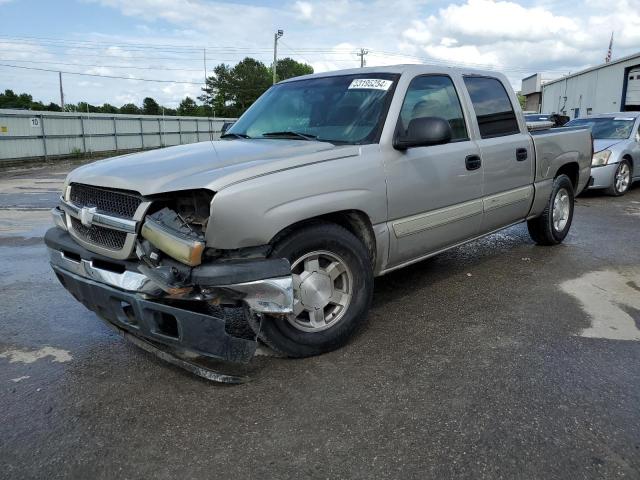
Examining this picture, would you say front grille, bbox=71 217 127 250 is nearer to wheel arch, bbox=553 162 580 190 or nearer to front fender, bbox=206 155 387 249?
front fender, bbox=206 155 387 249

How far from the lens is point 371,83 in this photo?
3.96 metres

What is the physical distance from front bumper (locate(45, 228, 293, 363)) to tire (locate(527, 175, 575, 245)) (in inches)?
161

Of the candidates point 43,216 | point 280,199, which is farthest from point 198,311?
point 43,216

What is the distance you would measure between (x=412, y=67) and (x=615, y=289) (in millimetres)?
2702

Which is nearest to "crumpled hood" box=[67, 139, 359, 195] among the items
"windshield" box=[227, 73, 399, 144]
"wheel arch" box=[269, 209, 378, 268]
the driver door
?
"windshield" box=[227, 73, 399, 144]

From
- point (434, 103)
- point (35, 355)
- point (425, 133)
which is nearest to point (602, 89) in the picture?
point (434, 103)

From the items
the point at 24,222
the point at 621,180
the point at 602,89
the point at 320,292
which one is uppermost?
the point at 602,89

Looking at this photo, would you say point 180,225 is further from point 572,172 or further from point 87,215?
point 572,172

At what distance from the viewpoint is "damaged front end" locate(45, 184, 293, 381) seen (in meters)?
2.72

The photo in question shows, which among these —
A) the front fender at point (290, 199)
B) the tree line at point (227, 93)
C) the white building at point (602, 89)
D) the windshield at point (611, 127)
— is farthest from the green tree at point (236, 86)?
the front fender at point (290, 199)

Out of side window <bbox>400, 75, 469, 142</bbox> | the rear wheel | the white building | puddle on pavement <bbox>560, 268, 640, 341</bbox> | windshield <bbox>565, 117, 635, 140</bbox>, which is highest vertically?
the white building

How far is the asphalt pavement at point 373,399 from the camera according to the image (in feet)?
7.73

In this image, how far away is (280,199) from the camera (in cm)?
293

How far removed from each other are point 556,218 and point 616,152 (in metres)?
5.32
